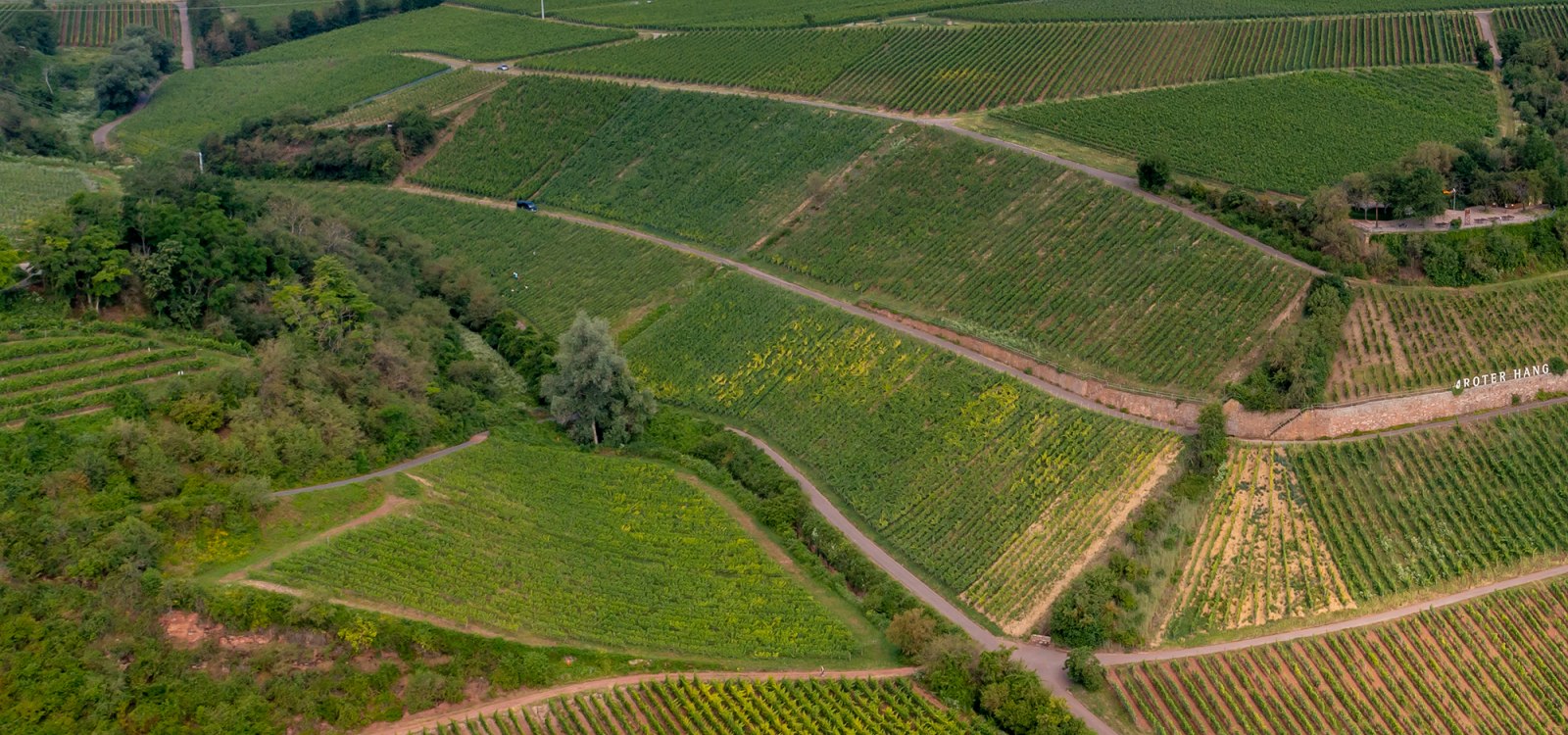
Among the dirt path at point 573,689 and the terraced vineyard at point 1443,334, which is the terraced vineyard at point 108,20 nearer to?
the dirt path at point 573,689

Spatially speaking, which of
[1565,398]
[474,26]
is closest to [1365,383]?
[1565,398]

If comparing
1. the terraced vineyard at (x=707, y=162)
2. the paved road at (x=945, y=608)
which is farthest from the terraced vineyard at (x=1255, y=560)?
the terraced vineyard at (x=707, y=162)

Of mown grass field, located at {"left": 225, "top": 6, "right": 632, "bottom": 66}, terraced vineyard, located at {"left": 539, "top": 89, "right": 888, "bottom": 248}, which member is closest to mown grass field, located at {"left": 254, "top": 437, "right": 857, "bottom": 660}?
terraced vineyard, located at {"left": 539, "top": 89, "right": 888, "bottom": 248}

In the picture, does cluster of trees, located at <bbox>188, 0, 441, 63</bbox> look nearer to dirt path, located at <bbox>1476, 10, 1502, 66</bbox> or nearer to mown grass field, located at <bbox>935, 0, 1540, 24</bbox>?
mown grass field, located at <bbox>935, 0, 1540, 24</bbox>

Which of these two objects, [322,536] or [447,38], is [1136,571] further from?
[447,38]

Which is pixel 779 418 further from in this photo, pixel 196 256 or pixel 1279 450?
pixel 196 256

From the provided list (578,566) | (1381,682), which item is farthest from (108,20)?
(1381,682)

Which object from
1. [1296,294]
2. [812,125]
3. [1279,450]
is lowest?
[1279,450]
